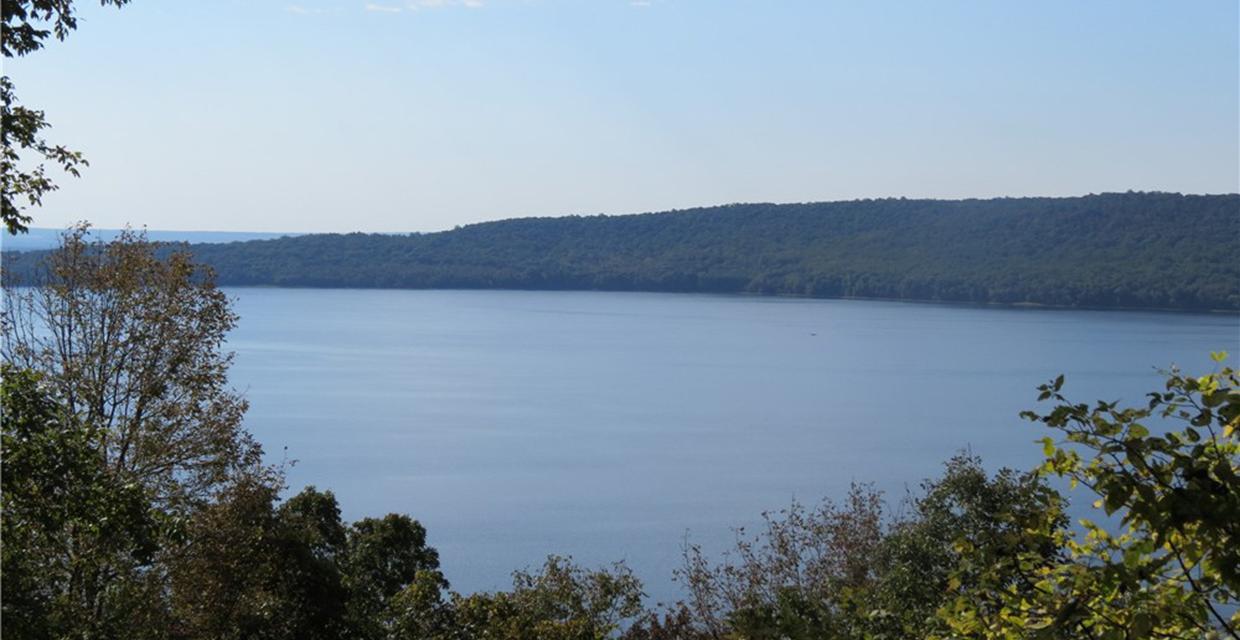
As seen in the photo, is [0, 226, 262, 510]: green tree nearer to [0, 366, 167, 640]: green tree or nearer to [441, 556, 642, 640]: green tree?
[441, 556, 642, 640]: green tree

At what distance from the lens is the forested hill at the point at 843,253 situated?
12031 cm

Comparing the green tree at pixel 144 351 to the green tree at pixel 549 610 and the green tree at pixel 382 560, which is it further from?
the green tree at pixel 382 560

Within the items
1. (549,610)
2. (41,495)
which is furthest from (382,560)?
(41,495)

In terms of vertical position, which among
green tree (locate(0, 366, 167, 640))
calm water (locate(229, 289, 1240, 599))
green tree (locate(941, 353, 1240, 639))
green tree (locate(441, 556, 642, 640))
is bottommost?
calm water (locate(229, 289, 1240, 599))

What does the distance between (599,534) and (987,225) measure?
117692 millimetres

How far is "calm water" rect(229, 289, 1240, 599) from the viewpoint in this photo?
131 feet

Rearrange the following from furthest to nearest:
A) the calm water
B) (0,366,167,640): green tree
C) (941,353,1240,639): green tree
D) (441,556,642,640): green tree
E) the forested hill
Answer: the forested hill, the calm water, (441,556,642,640): green tree, (0,366,167,640): green tree, (941,353,1240,639): green tree

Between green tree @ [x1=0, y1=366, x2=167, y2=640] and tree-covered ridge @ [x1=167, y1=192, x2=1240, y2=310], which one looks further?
tree-covered ridge @ [x1=167, y1=192, x2=1240, y2=310]

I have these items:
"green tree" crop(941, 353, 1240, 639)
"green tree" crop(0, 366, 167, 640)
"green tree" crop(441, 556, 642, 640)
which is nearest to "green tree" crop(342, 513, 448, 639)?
"green tree" crop(441, 556, 642, 640)

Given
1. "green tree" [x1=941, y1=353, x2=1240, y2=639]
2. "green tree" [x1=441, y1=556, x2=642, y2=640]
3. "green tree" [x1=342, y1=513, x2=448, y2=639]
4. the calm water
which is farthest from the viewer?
the calm water

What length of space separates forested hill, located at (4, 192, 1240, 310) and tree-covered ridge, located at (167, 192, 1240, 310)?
0.18 m

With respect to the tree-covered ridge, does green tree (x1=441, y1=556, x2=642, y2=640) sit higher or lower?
lower

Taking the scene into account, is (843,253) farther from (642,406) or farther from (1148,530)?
(1148,530)

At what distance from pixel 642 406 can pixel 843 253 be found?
91.9m
